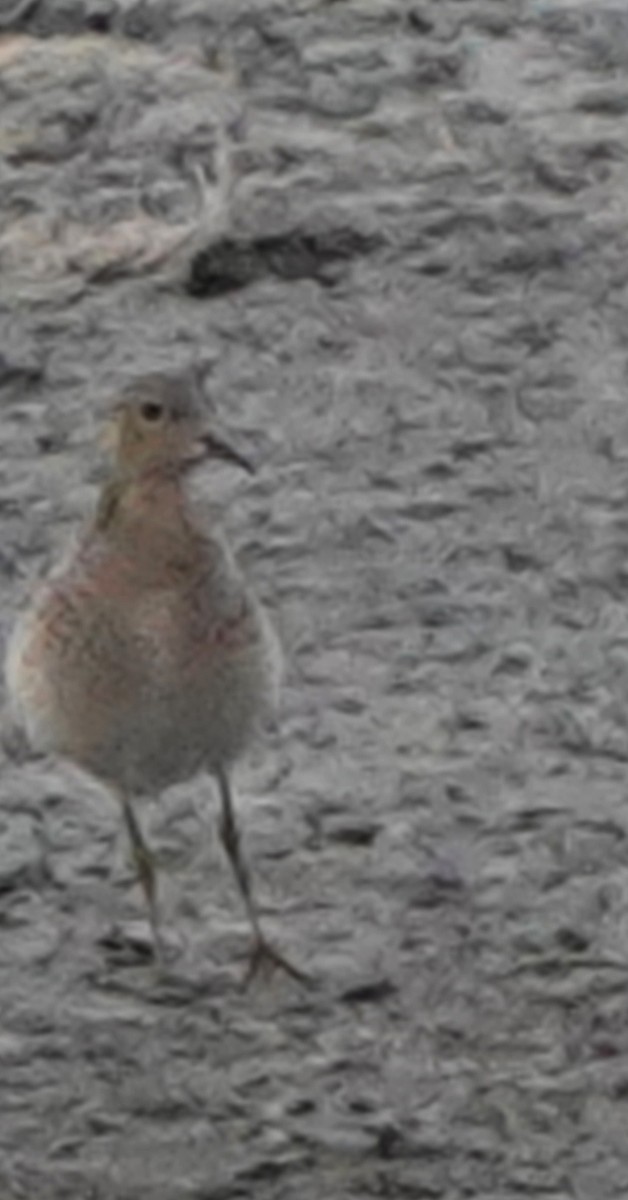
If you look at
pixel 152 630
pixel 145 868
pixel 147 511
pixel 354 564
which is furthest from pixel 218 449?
pixel 354 564

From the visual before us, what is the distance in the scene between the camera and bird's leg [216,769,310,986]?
617 cm

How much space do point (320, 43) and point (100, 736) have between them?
2.92 meters

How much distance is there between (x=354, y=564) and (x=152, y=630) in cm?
120

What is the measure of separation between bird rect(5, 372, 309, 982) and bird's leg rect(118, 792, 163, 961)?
0.48 ft

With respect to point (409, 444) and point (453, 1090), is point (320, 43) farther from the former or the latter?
point (453, 1090)

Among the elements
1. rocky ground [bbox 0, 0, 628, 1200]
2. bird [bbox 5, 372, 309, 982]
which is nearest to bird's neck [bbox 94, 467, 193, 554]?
bird [bbox 5, 372, 309, 982]

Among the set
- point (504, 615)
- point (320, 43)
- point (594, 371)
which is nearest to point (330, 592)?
point (504, 615)

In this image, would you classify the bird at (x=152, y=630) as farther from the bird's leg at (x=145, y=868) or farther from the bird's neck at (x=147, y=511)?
the bird's leg at (x=145, y=868)

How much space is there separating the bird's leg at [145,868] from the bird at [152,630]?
5.8 inches

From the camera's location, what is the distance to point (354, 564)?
7.13m

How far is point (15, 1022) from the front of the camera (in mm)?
6066

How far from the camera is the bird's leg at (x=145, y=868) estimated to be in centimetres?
623

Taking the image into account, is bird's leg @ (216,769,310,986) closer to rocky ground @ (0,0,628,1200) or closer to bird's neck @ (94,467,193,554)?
rocky ground @ (0,0,628,1200)

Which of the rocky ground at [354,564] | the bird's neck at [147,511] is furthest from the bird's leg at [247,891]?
the bird's neck at [147,511]
